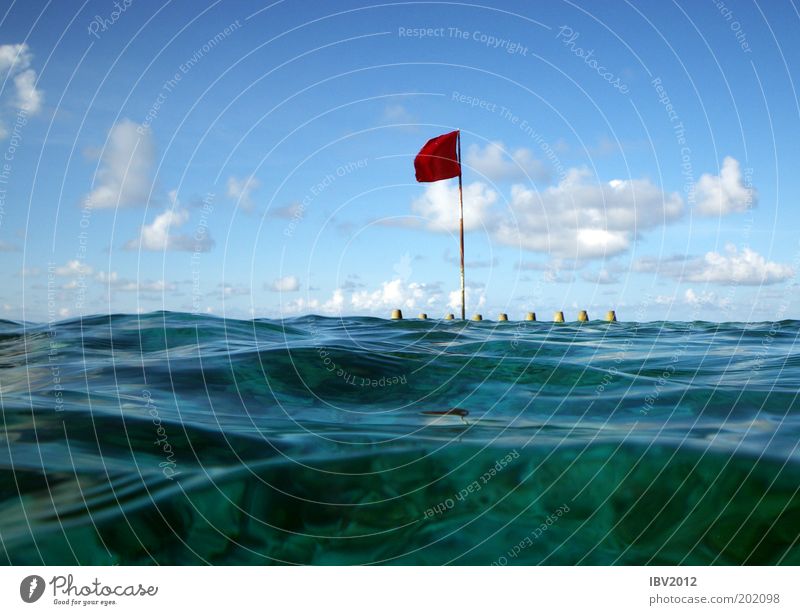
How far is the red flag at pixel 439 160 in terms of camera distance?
87.8 feet

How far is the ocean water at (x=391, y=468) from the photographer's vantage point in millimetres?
4559

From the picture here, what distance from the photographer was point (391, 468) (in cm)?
566

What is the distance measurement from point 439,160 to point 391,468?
23032 millimetres

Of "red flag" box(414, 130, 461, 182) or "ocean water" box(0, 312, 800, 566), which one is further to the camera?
"red flag" box(414, 130, 461, 182)

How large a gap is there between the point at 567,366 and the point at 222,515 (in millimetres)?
8242

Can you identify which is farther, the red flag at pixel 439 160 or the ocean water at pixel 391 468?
the red flag at pixel 439 160

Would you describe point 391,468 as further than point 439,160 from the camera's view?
No

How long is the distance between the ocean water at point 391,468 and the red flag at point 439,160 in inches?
716

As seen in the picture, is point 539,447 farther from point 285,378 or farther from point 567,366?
point 567,366

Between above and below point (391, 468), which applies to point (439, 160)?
above

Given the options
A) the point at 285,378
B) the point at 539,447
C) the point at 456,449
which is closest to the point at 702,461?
the point at 539,447

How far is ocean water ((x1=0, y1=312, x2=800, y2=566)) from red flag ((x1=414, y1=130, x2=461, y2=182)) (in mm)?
18176

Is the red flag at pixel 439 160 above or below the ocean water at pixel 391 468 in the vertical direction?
above

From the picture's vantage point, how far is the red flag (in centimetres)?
2677
